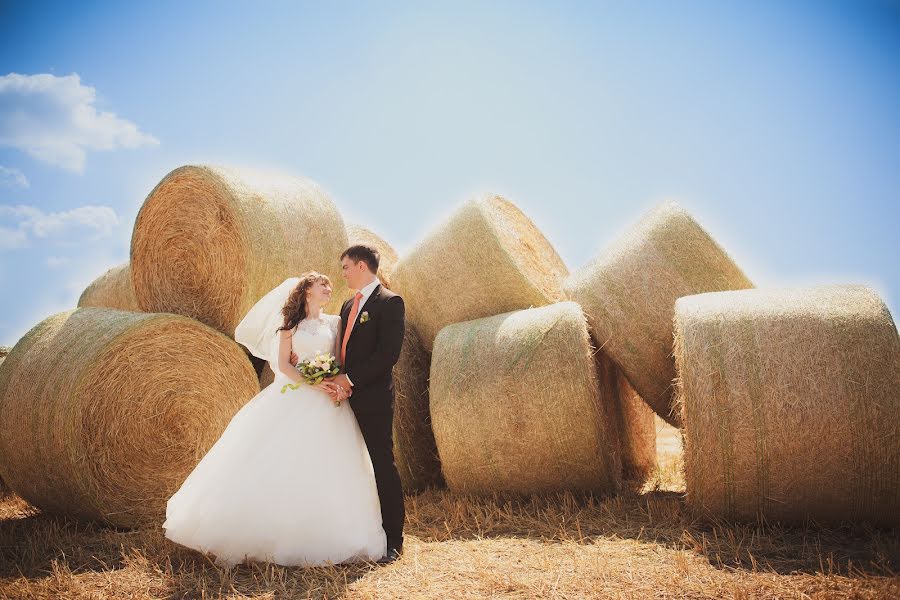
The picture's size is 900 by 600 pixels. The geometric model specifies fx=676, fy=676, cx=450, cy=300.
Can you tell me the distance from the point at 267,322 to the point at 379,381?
2.83 ft

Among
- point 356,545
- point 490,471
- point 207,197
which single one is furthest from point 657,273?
point 207,197

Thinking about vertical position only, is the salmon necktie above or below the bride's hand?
above

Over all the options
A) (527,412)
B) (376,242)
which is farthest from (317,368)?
(376,242)

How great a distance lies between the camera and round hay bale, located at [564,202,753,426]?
4695mm

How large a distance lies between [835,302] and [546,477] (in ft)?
6.76

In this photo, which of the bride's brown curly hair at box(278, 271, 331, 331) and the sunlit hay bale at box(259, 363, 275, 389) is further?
the sunlit hay bale at box(259, 363, 275, 389)

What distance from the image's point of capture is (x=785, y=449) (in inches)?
146

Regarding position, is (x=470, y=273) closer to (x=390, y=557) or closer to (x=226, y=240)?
(x=226, y=240)

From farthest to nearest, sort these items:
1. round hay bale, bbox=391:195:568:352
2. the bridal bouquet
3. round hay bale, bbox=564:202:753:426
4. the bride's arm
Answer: round hay bale, bbox=391:195:568:352 → round hay bale, bbox=564:202:753:426 → the bride's arm → the bridal bouquet

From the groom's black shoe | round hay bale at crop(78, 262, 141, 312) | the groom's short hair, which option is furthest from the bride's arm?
round hay bale at crop(78, 262, 141, 312)

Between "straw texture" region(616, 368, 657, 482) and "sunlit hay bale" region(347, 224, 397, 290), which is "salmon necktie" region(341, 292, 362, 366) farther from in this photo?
"straw texture" region(616, 368, 657, 482)

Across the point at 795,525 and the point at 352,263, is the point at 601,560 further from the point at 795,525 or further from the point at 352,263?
the point at 352,263

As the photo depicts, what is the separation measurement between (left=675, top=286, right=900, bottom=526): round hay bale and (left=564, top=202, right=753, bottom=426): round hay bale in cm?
70

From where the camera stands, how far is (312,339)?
156 inches
